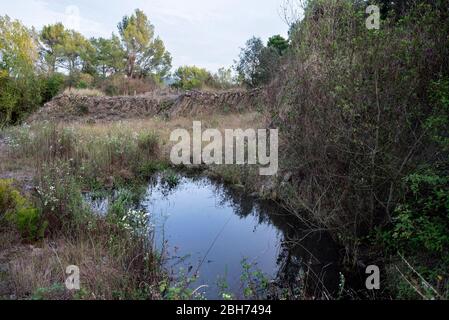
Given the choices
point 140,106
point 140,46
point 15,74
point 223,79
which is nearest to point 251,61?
point 223,79

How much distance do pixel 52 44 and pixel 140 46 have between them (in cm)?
885

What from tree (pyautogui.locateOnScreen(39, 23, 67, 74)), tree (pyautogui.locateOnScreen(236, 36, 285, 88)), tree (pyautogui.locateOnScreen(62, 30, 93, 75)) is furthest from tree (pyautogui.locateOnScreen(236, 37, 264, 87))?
tree (pyautogui.locateOnScreen(39, 23, 67, 74))

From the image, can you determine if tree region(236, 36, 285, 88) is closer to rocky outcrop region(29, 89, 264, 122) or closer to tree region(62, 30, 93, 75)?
rocky outcrop region(29, 89, 264, 122)

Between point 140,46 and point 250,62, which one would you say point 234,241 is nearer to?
point 250,62

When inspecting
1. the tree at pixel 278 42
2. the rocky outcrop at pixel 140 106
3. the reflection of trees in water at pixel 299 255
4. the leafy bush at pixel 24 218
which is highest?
the tree at pixel 278 42

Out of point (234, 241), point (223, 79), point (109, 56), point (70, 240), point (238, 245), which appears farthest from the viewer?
point (109, 56)

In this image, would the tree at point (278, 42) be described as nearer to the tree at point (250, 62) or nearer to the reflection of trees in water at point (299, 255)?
the tree at point (250, 62)

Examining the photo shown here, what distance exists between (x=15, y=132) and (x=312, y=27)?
818 centimetres

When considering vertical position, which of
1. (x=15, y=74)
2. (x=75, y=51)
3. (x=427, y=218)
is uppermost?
(x=75, y=51)

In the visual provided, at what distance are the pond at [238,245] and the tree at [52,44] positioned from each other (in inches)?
1079

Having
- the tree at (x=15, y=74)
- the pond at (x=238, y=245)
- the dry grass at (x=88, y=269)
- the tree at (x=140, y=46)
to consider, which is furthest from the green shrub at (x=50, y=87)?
the dry grass at (x=88, y=269)

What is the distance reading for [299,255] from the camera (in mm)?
4391

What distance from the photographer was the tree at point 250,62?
1725 centimetres

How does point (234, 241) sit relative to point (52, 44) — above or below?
below
